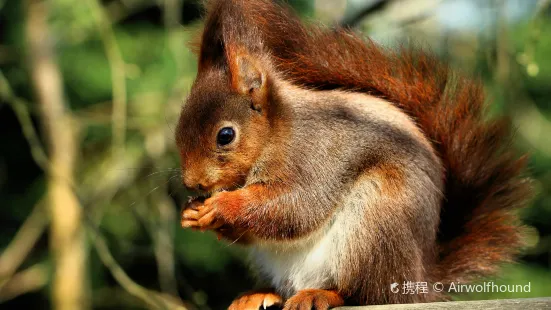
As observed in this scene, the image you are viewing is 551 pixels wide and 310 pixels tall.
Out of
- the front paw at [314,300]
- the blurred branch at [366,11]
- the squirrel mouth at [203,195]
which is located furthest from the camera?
the blurred branch at [366,11]

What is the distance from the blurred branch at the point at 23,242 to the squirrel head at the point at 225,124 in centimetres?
281

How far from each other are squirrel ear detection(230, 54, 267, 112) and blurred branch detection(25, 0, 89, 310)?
2753 millimetres

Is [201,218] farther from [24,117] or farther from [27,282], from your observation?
[27,282]

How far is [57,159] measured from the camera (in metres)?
4.78

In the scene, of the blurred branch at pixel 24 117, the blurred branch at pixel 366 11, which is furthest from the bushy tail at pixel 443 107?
the blurred branch at pixel 24 117

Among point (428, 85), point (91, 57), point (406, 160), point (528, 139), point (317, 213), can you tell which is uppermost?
point (91, 57)

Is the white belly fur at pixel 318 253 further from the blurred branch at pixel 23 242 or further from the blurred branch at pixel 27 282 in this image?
the blurred branch at pixel 27 282

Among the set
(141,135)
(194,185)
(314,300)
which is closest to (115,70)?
(141,135)

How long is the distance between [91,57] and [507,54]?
251 cm

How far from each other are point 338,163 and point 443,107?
0.33 meters

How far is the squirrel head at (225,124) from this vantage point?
6.21 ft

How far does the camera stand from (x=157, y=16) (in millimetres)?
4793

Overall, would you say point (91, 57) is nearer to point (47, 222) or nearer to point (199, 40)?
point (47, 222)

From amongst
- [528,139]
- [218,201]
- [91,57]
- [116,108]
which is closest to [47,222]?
[91,57]
